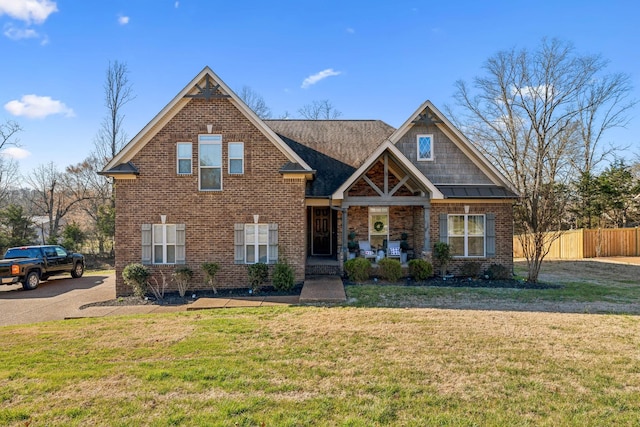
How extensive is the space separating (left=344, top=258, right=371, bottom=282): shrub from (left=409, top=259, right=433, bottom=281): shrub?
1.73 meters

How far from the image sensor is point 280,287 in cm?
1186

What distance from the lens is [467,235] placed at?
14.3 m

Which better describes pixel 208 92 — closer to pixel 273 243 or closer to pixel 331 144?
pixel 273 243

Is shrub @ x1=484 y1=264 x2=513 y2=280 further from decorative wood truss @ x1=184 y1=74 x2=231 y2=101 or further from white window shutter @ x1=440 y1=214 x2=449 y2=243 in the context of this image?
decorative wood truss @ x1=184 y1=74 x2=231 y2=101

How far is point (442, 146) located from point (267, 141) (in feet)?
23.3

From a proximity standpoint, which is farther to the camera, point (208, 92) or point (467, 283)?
point (467, 283)

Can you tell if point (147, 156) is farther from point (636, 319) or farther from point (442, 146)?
point (636, 319)

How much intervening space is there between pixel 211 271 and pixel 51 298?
5.79 metres

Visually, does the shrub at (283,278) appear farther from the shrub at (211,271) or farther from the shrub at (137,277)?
the shrub at (137,277)

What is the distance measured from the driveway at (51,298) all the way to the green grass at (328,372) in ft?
7.91

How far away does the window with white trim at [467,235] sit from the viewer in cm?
1425

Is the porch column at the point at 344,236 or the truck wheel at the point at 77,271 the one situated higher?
the porch column at the point at 344,236

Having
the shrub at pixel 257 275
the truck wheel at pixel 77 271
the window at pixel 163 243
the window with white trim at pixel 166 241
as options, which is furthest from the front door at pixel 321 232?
the truck wheel at pixel 77 271

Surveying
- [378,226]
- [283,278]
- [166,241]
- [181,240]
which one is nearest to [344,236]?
[378,226]
